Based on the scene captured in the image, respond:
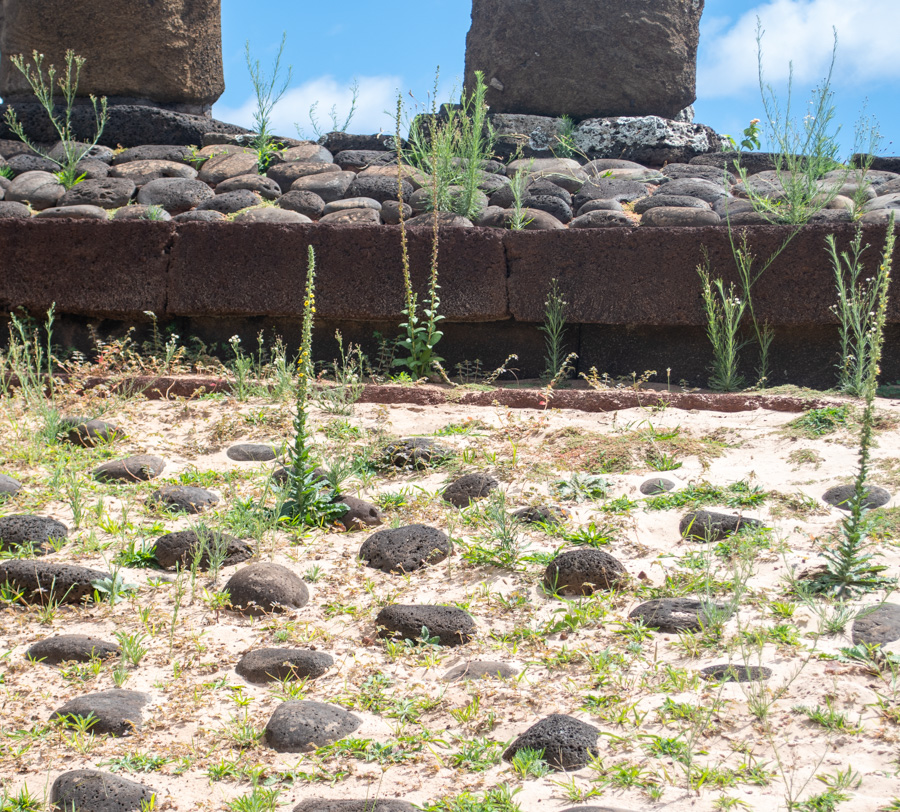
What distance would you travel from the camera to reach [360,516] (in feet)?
11.9

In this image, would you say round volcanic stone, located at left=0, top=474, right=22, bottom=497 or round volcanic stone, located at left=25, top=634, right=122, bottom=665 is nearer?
round volcanic stone, located at left=25, top=634, right=122, bottom=665

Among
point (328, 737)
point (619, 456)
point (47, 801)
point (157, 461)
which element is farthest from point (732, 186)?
point (47, 801)

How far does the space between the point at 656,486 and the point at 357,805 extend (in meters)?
2.05

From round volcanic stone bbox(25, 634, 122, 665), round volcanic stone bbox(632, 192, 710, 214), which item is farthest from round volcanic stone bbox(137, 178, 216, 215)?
round volcanic stone bbox(25, 634, 122, 665)

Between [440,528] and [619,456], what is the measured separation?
95cm

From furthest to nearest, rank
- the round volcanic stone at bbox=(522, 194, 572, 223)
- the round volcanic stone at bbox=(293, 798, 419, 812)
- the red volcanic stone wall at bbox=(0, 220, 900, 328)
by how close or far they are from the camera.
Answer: the round volcanic stone at bbox=(522, 194, 572, 223) < the red volcanic stone wall at bbox=(0, 220, 900, 328) < the round volcanic stone at bbox=(293, 798, 419, 812)

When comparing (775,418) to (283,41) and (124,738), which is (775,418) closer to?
(124,738)

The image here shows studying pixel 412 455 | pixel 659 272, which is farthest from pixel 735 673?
pixel 659 272

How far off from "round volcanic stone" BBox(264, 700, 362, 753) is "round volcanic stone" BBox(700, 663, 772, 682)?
3.09 feet

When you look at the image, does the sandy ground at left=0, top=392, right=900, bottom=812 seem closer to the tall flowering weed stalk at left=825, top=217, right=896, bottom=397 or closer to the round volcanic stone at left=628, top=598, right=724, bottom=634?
the round volcanic stone at left=628, top=598, right=724, bottom=634

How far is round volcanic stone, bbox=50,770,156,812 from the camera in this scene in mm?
2039

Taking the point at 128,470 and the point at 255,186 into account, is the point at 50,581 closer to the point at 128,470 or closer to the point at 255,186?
the point at 128,470

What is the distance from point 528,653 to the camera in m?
2.69

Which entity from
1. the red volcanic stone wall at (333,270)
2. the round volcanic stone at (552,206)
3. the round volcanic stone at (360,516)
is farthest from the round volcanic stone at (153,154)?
the round volcanic stone at (360,516)
